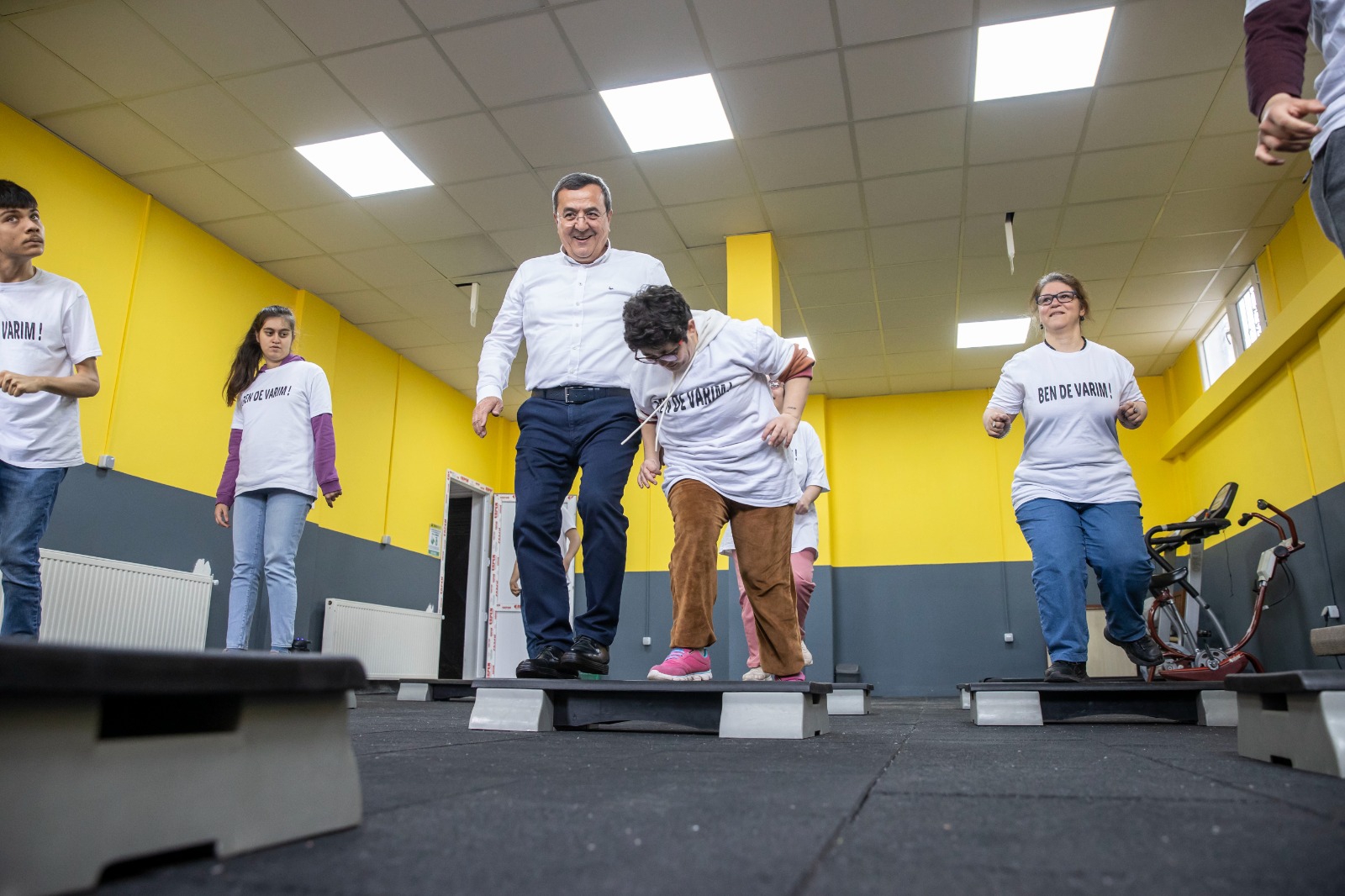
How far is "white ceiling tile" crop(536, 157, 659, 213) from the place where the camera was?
492cm

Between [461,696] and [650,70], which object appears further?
[461,696]

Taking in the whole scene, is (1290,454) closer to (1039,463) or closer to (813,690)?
(1039,463)

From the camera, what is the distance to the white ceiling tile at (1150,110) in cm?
425

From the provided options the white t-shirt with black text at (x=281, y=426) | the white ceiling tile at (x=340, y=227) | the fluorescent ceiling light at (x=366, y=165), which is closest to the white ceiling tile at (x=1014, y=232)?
the fluorescent ceiling light at (x=366, y=165)

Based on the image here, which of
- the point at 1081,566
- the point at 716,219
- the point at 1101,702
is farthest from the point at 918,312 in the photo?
the point at 1101,702

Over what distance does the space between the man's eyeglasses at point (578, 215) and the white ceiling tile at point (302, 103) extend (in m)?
2.30

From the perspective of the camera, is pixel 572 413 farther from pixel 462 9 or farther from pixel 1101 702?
pixel 462 9

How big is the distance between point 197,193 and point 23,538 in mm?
3365

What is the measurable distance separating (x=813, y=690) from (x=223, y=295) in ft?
17.2

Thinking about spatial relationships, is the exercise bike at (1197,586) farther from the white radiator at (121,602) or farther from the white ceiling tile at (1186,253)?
the white radiator at (121,602)

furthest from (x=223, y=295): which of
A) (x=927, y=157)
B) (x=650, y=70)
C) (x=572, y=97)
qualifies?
(x=927, y=157)

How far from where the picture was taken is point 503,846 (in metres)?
0.72

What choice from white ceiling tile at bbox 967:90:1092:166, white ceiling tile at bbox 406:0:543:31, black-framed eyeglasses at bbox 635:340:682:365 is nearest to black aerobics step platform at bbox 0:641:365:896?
black-framed eyeglasses at bbox 635:340:682:365

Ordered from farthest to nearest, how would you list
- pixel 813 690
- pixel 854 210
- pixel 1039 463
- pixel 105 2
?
pixel 854 210 < pixel 105 2 < pixel 1039 463 < pixel 813 690
